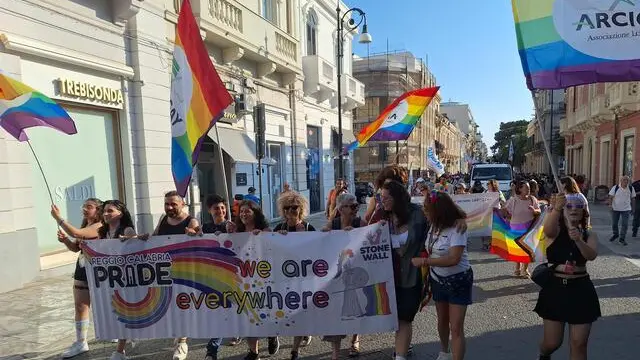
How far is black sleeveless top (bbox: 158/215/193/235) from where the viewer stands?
4301 mm

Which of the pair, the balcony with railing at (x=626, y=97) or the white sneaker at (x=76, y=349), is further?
the balcony with railing at (x=626, y=97)

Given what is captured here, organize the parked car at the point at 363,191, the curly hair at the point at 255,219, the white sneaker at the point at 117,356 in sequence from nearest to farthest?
the white sneaker at the point at 117,356
the curly hair at the point at 255,219
the parked car at the point at 363,191

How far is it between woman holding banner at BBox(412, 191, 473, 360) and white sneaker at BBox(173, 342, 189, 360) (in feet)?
8.60

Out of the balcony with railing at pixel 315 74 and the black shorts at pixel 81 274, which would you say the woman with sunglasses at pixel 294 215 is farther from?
the balcony with railing at pixel 315 74

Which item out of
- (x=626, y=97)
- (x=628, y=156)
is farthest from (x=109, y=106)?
(x=628, y=156)

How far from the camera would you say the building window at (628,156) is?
20694 mm

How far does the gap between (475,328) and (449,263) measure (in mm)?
1997

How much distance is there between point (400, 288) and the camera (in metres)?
3.81

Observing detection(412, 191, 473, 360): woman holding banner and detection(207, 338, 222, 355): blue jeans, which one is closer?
detection(412, 191, 473, 360): woman holding banner

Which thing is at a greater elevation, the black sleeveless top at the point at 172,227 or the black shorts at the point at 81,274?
the black sleeveless top at the point at 172,227

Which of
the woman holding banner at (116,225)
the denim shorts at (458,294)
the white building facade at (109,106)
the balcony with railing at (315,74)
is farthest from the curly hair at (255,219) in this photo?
the balcony with railing at (315,74)

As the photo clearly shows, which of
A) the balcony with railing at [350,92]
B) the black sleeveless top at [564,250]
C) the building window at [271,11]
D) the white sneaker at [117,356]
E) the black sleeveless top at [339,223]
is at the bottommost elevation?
the white sneaker at [117,356]

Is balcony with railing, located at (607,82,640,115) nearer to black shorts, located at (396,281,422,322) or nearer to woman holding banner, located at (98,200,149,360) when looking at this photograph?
black shorts, located at (396,281,422,322)

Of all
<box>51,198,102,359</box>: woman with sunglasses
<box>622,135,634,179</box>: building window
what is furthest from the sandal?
<box>622,135,634,179</box>: building window
